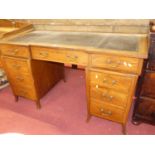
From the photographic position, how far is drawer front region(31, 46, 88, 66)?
1.27m

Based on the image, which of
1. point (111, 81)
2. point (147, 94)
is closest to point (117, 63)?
point (111, 81)

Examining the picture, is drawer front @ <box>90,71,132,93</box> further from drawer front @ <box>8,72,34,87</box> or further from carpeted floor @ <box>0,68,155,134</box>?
drawer front @ <box>8,72,34,87</box>

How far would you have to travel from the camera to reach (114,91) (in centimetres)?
130

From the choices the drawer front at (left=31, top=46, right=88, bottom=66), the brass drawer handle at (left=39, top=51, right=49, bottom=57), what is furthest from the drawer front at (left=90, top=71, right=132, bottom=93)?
the brass drawer handle at (left=39, top=51, right=49, bottom=57)

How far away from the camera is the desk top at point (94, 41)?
3.75ft

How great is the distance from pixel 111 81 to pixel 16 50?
0.95 meters

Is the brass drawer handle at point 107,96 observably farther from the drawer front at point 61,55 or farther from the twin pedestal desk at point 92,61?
the drawer front at point 61,55

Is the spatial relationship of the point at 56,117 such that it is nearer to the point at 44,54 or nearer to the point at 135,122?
the point at 44,54

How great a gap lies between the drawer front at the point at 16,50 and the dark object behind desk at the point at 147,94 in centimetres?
106

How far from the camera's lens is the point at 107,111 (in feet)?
4.75

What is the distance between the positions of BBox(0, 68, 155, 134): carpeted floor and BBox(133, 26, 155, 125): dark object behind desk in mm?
133

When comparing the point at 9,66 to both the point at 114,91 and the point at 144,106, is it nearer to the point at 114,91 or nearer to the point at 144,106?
the point at 114,91
